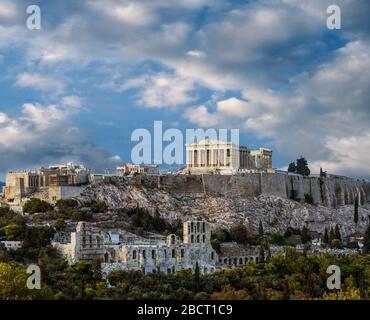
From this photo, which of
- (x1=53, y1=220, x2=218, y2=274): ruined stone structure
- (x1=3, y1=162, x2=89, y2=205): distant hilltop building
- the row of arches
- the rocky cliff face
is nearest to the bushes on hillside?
the rocky cliff face

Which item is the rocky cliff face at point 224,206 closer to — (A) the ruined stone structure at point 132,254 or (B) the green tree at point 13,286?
(A) the ruined stone structure at point 132,254

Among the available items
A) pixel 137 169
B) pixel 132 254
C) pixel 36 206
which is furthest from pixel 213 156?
pixel 132 254

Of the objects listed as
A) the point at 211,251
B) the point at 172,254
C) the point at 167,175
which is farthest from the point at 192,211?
the point at 172,254

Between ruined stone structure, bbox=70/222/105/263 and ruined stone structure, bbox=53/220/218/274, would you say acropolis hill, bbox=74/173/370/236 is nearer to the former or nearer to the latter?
ruined stone structure, bbox=53/220/218/274

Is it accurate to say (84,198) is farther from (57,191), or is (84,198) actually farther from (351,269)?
(351,269)

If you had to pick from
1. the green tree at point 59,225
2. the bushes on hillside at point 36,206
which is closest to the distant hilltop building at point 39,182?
the bushes on hillside at point 36,206
